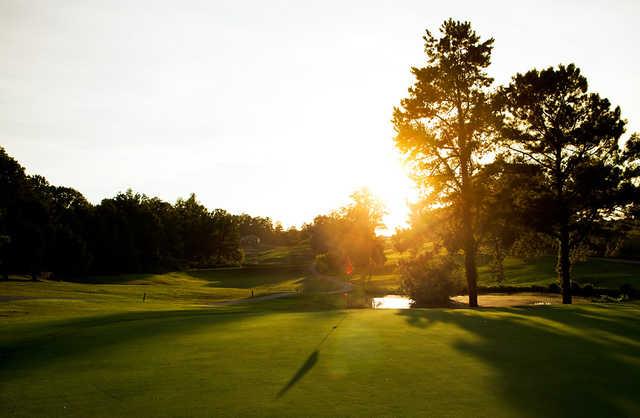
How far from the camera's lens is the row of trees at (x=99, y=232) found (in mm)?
59562

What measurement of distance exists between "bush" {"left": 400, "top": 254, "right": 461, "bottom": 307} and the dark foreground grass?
24.5 meters

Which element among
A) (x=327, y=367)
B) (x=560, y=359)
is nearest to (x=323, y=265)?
(x=560, y=359)

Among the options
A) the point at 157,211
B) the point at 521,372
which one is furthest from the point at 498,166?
the point at 157,211

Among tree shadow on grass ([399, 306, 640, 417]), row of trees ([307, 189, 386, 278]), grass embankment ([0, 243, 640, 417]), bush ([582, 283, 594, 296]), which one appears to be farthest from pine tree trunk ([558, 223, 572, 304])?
row of trees ([307, 189, 386, 278])

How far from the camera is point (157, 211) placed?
371 feet

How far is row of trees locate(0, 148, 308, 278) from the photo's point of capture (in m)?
59.6

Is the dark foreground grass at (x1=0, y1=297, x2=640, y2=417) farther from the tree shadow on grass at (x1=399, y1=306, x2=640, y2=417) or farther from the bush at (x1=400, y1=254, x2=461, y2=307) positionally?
the bush at (x1=400, y1=254, x2=461, y2=307)

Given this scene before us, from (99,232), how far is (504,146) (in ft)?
248

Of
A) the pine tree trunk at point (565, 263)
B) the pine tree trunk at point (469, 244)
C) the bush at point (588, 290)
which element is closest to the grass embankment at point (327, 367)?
the pine tree trunk at point (469, 244)

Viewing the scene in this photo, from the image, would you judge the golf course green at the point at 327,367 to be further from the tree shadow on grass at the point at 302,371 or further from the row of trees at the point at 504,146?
the row of trees at the point at 504,146

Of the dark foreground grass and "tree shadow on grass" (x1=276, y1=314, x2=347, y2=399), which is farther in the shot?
"tree shadow on grass" (x1=276, y1=314, x2=347, y2=399)

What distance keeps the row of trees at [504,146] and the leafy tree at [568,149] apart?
0.07 meters

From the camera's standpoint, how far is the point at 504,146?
38.4 meters

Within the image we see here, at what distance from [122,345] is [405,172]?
1031 inches
